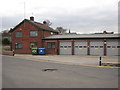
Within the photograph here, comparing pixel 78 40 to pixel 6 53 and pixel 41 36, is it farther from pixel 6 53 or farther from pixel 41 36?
pixel 6 53

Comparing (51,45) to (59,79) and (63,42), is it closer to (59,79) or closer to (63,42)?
(63,42)

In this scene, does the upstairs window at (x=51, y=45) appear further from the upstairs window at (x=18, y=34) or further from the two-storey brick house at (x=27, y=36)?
the upstairs window at (x=18, y=34)

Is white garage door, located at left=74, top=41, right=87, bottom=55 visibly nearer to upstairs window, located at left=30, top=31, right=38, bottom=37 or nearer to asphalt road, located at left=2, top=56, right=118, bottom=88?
upstairs window, located at left=30, top=31, right=38, bottom=37

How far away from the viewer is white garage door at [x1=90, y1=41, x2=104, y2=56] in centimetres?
Answer: 2731

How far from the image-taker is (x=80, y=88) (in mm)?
6953

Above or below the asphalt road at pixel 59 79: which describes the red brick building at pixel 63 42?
above

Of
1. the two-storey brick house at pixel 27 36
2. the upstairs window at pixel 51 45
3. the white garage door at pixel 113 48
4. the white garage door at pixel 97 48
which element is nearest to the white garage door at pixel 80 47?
the white garage door at pixel 97 48

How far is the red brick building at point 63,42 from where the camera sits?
2695cm

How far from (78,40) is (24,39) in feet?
39.1

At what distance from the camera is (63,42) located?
29.7m

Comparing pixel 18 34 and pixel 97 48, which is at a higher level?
pixel 18 34

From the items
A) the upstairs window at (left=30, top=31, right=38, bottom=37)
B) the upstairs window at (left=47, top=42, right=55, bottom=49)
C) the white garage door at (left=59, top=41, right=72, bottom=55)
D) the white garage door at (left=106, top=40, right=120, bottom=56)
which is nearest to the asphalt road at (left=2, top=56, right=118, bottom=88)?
the white garage door at (left=106, top=40, right=120, bottom=56)

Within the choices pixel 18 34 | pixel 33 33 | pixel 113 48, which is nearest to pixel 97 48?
pixel 113 48

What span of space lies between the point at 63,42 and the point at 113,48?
9342 millimetres
